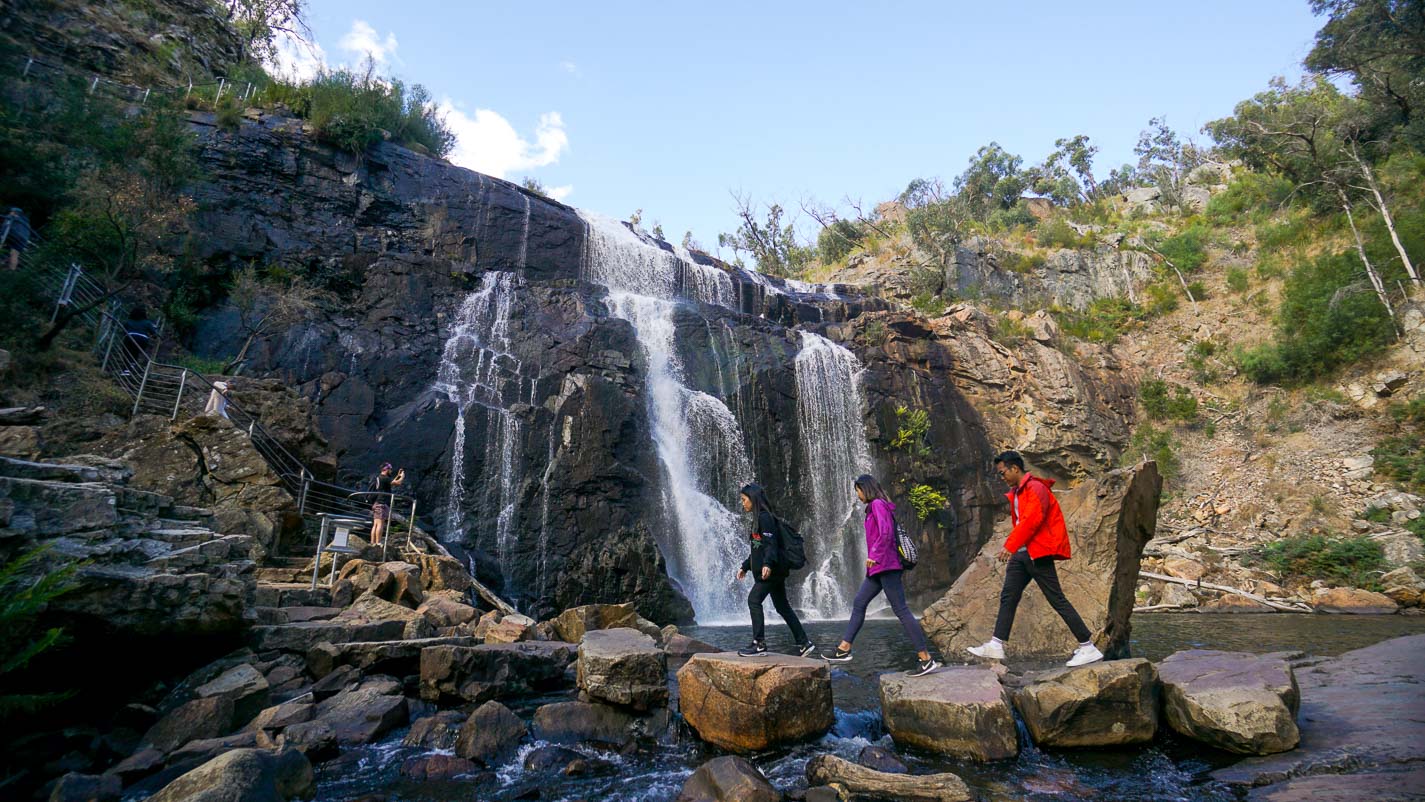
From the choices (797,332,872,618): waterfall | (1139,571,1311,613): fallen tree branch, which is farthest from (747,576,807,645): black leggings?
(1139,571,1311,613): fallen tree branch

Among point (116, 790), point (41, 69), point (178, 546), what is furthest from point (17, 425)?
point (41, 69)

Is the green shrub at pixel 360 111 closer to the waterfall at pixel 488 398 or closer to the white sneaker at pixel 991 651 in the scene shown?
the waterfall at pixel 488 398

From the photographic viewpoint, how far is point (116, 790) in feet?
11.4

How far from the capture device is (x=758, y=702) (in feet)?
13.8

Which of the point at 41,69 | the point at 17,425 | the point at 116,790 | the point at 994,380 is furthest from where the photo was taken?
the point at 994,380

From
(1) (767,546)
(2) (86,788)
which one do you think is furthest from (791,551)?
(2) (86,788)

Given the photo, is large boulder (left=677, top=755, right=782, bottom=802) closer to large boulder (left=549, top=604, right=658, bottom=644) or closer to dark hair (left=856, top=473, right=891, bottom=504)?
dark hair (left=856, top=473, right=891, bottom=504)

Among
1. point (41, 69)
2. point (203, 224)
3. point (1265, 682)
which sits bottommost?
point (1265, 682)

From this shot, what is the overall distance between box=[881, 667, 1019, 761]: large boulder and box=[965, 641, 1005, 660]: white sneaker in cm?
52

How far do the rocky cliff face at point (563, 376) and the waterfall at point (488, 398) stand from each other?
0.05 meters

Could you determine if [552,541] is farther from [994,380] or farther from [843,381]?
[994,380]

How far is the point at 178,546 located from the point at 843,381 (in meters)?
16.9

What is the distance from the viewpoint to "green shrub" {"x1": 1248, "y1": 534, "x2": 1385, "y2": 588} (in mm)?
13734

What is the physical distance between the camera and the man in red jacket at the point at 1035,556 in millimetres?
4945
